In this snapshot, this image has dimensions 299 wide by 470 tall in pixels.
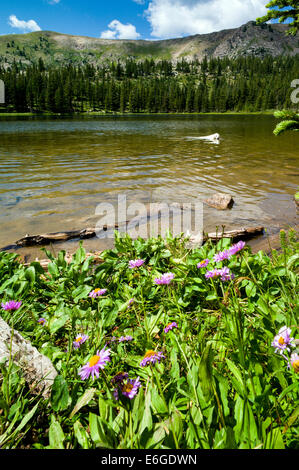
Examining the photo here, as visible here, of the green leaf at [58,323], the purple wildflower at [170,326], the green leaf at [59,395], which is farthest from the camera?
the green leaf at [58,323]

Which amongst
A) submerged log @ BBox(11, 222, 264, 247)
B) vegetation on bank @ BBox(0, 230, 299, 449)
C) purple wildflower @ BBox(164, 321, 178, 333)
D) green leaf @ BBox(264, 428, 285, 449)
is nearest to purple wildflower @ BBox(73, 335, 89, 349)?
vegetation on bank @ BBox(0, 230, 299, 449)

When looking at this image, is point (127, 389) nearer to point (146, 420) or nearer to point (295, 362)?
point (146, 420)

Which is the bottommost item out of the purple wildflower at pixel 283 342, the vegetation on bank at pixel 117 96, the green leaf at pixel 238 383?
the green leaf at pixel 238 383

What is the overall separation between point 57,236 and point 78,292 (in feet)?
10.4

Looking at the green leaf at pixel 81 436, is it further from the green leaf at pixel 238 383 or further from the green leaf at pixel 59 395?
the green leaf at pixel 238 383

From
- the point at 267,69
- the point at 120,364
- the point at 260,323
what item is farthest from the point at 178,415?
the point at 267,69

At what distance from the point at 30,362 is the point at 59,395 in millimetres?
339

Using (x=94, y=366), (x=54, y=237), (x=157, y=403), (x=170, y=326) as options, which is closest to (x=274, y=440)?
(x=157, y=403)

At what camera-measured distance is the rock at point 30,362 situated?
1.54m

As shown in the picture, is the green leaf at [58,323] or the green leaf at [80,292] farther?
the green leaf at [80,292]

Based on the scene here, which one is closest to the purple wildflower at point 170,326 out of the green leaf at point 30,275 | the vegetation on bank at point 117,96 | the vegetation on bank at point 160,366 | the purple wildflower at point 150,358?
the vegetation on bank at point 160,366

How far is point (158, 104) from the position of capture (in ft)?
440

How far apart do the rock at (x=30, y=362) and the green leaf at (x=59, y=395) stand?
0.08 m

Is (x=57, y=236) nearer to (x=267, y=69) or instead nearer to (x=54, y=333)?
(x=54, y=333)
